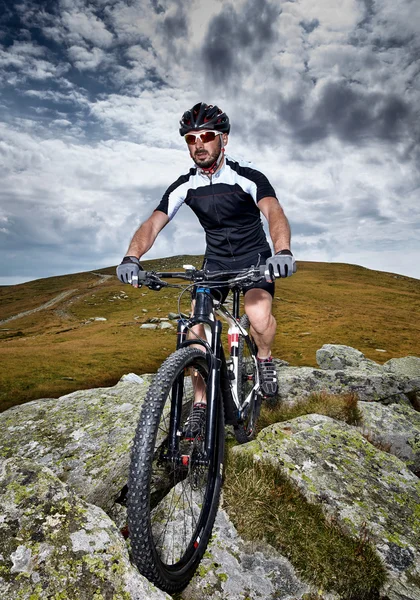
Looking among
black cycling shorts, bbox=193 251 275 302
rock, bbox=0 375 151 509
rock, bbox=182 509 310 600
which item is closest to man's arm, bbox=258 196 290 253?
black cycling shorts, bbox=193 251 275 302

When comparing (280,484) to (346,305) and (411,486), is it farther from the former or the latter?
(346,305)

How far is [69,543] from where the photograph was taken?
9.28 feet

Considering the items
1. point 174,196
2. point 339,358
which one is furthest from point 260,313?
point 339,358

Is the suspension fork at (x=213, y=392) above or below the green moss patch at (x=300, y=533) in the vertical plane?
above

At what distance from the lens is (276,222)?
499cm

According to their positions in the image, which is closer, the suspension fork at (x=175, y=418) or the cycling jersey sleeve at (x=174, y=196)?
the suspension fork at (x=175, y=418)

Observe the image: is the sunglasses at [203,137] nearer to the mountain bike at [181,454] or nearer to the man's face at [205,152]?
the man's face at [205,152]

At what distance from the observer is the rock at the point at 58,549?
2.54m

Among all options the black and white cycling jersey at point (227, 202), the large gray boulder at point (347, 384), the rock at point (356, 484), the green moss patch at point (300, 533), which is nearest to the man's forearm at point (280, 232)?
the black and white cycling jersey at point (227, 202)

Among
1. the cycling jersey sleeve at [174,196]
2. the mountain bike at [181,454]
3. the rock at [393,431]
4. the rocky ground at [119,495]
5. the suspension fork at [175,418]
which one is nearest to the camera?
the rocky ground at [119,495]

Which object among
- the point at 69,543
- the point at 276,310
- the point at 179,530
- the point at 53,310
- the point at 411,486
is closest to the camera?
the point at 69,543

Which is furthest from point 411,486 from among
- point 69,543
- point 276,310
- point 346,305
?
point 346,305

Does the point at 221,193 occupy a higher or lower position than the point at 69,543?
higher

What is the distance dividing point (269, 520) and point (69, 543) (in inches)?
81.9
